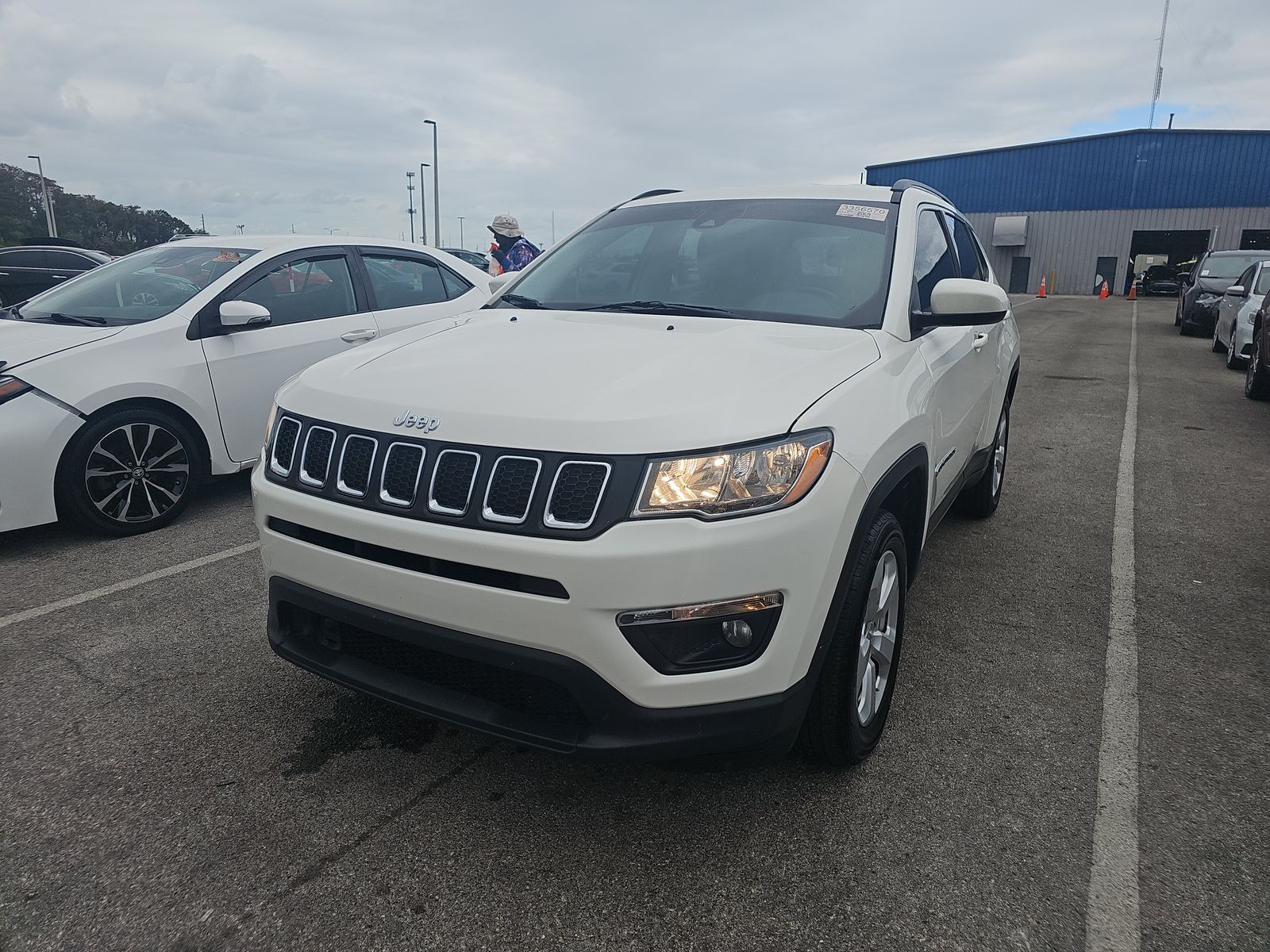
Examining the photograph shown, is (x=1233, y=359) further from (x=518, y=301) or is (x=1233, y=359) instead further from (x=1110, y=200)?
(x=1110, y=200)

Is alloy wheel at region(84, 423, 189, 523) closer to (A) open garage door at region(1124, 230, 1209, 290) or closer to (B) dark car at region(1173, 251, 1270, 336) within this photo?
(B) dark car at region(1173, 251, 1270, 336)

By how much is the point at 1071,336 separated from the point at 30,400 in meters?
17.8

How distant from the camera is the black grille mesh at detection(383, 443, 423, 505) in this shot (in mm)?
2076

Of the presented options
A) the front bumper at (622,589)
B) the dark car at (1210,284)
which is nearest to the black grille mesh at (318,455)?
the front bumper at (622,589)

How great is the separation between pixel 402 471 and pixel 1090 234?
4288 centimetres

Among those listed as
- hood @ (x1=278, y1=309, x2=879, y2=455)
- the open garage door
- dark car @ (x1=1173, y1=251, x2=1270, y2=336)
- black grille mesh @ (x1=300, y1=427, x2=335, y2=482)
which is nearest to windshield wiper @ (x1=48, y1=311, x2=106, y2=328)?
hood @ (x1=278, y1=309, x2=879, y2=455)

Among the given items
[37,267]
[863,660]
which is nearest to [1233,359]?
[863,660]

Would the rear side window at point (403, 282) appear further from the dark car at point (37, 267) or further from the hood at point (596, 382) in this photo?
the dark car at point (37, 267)

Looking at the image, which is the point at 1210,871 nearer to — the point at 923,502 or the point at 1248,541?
the point at 923,502

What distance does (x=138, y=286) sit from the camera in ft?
16.9

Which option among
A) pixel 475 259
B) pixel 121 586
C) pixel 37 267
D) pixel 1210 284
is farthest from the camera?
pixel 475 259

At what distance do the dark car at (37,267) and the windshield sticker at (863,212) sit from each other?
27.7 ft

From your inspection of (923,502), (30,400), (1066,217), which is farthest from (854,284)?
(1066,217)

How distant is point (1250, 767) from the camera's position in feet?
8.39
